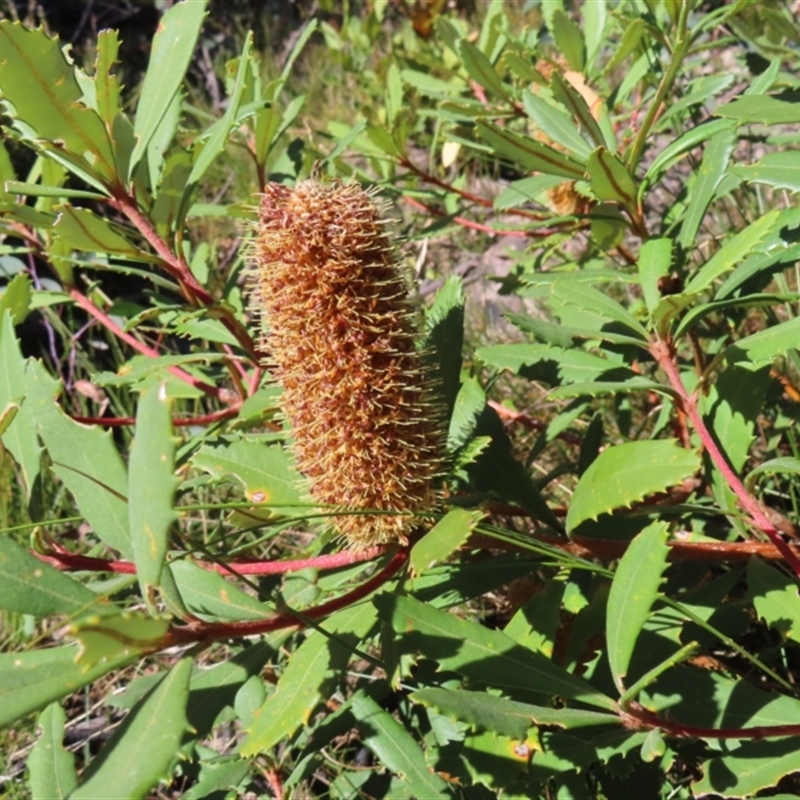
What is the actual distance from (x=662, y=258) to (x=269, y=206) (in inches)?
26.9

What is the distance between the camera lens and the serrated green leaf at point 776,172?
1.45 m

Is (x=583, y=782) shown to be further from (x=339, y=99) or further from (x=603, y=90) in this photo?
(x=339, y=99)

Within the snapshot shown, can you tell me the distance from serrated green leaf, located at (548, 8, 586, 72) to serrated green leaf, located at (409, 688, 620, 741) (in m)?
1.45

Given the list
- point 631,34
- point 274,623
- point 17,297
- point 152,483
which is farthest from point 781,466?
point 17,297

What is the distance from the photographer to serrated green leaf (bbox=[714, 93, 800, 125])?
1438mm

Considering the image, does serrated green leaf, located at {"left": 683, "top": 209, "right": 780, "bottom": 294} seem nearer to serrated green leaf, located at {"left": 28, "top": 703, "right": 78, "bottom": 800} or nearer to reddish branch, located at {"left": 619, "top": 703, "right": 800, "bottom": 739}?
reddish branch, located at {"left": 619, "top": 703, "right": 800, "bottom": 739}

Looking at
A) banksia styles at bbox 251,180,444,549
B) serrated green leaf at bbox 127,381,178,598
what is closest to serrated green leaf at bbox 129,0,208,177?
banksia styles at bbox 251,180,444,549

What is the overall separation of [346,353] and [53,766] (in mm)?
720

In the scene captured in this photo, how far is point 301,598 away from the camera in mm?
1435

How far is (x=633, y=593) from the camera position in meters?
1.20

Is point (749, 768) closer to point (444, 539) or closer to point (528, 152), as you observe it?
point (444, 539)

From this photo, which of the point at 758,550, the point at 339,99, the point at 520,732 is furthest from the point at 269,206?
the point at 339,99

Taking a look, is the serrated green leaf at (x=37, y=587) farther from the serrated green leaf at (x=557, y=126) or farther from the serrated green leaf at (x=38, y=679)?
the serrated green leaf at (x=557, y=126)

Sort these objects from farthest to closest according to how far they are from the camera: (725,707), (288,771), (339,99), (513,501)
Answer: (339,99) → (288,771) → (513,501) → (725,707)
